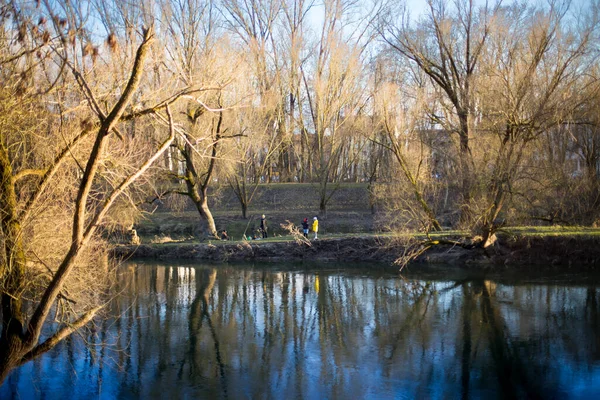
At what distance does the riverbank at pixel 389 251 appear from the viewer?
69.4 feet

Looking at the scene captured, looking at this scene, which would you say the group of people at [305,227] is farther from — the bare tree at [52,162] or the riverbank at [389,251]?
the bare tree at [52,162]

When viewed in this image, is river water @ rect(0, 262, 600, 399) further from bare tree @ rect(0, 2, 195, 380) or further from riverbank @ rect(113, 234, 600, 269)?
riverbank @ rect(113, 234, 600, 269)

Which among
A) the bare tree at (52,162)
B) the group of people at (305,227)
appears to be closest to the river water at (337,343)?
the bare tree at (52,162)

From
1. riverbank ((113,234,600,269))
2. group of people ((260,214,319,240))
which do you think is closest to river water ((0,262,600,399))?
riverbank ((113,234,600,269))

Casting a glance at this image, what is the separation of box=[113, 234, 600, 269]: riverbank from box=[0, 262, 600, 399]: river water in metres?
2.29

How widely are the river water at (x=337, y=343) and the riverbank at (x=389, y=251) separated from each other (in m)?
2.29

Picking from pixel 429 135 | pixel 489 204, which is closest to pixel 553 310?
pixel 489 204

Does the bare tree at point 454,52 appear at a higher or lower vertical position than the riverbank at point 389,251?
higher

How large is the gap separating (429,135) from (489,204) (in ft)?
27.3

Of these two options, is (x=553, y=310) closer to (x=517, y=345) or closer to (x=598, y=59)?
(x=517, y=345)

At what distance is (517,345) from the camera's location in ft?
39.0

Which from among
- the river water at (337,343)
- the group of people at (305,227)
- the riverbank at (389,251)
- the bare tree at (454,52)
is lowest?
the river water at (337,343)

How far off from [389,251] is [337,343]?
11.8 m

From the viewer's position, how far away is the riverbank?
21156mm
